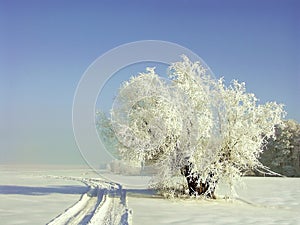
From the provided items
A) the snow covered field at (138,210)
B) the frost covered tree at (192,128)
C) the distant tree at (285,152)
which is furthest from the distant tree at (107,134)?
the distant tree at (285,152)

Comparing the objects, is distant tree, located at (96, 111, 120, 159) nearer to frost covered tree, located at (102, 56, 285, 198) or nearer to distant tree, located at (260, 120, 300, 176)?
frost covered tree, located at (102, 56, 285, 198)

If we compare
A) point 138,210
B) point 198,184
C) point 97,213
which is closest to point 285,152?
point 198,184

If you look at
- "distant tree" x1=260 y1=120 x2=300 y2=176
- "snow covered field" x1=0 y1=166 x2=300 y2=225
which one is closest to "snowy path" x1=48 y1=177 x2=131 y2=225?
"snow covered field" x1=0 y1=166 x2=300 y2=225

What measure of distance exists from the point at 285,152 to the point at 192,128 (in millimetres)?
31436

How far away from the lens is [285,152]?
4784cm

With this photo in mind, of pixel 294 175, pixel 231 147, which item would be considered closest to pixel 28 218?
pixel 231 147

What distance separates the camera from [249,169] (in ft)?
66.8

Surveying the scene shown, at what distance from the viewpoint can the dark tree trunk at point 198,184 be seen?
19.7 m

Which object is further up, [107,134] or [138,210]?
[107,134]

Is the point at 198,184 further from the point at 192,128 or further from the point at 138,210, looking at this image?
the point at 138,210

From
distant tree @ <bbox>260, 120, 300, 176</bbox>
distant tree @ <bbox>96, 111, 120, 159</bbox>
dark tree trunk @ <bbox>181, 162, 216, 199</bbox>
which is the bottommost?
dark tree trunk @ <bbox>181, 162, 216, 199</bbox>

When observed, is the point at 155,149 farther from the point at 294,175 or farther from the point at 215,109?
the point at 294,175

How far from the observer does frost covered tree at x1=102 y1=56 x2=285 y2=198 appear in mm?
19078

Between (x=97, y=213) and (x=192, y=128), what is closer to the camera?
(x=97, y=213)
